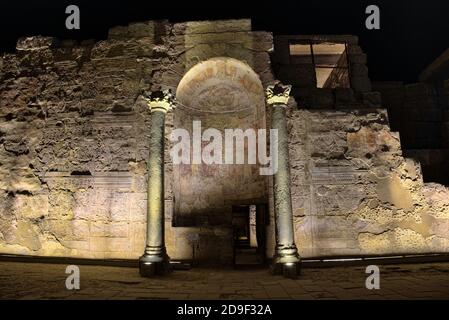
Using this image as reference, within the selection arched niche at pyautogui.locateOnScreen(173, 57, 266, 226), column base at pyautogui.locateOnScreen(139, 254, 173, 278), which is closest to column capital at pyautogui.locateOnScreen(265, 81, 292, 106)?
arched niche at pyautogui.locateOnScreen(173, 57, 266, 226)

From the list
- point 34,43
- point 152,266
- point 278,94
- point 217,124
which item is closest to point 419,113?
point 278,94

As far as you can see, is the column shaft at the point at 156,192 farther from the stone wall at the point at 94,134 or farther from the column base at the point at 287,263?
the column base at the point at 287,263

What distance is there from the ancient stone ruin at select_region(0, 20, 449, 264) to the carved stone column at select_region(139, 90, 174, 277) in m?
0.44

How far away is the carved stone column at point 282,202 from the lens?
6094mm

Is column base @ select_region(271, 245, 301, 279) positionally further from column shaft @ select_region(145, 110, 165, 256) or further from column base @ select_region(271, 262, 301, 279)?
column shaft @ select_region(145, 110, 165, 256)

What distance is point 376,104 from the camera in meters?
8.27

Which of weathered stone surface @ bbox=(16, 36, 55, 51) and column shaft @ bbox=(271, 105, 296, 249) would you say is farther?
weathered stone surface @ bbox=(16, 36, 55, 51)

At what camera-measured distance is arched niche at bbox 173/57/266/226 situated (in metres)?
8.66

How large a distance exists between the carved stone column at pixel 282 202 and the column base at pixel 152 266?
6.94 ft

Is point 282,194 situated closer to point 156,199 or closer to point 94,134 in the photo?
point 156,199

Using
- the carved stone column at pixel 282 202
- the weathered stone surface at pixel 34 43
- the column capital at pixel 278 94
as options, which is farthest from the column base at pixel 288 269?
the weathered stone surface at pixel 34 43

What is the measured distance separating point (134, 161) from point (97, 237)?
194 cm
